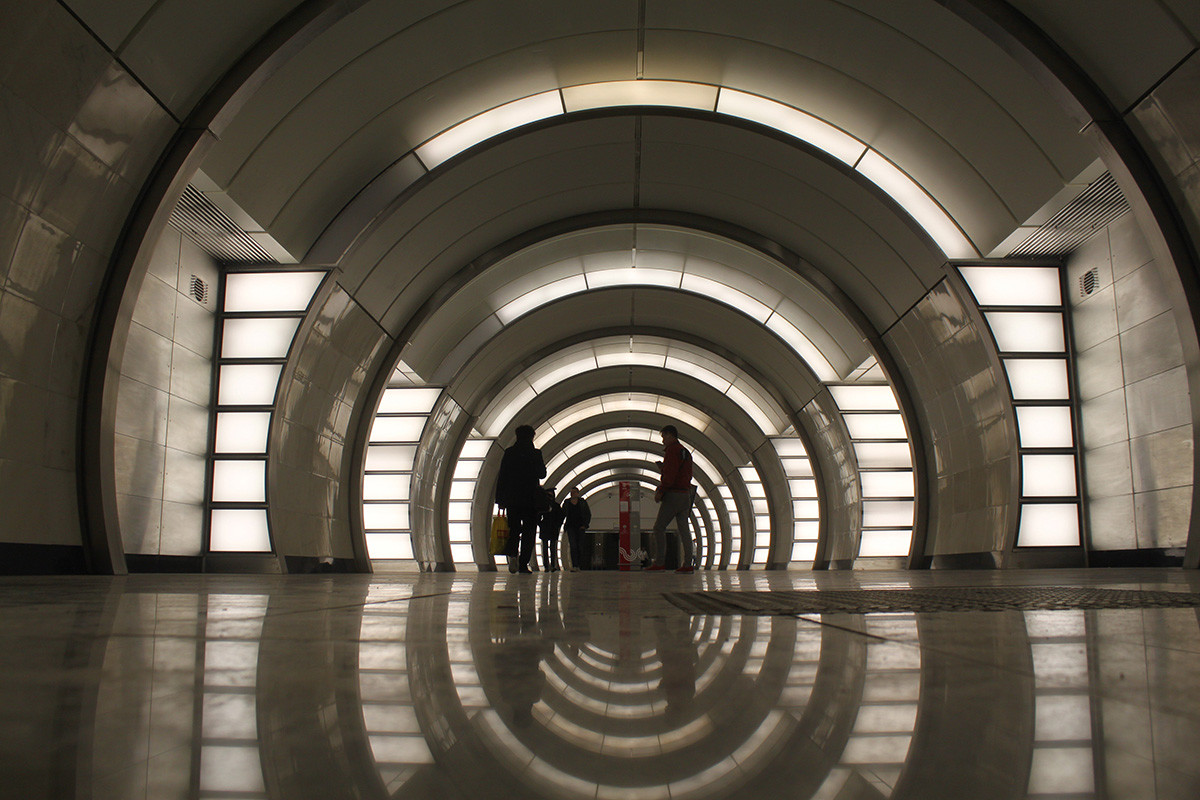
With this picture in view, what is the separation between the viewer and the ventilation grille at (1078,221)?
11.0 m

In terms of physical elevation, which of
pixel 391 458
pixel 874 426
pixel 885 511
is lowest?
pixel 885 511

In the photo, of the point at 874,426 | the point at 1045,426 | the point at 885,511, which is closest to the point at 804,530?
the point at 885,511

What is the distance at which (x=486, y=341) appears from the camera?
847 inches

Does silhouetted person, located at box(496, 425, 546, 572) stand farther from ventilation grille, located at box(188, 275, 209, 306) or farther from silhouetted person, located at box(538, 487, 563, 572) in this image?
silhouetted person, located at box(538, 487, 563, 572)

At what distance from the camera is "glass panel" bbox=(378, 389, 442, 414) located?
853 inches

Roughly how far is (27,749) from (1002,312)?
14.8m

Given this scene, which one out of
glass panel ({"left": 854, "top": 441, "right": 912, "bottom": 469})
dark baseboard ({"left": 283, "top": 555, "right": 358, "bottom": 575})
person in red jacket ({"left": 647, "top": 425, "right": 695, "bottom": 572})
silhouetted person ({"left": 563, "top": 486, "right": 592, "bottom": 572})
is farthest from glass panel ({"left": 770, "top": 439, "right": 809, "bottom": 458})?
dark baseboard ({"left": 283, "top": 555, "right": 358, "bottom": 575})

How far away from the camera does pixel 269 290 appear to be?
534 inches

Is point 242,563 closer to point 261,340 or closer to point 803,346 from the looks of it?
point 261,340

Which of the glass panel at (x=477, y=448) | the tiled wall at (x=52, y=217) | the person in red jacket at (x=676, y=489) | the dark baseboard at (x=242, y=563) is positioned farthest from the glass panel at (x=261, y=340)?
the glass panel at (x=477, y=448)

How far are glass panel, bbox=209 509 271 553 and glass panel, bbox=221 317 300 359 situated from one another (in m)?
2.51

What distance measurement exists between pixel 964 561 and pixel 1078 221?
6.26m

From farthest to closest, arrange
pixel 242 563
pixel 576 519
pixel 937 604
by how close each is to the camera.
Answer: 1. pixel 576 519
2. pixel 242 563
3. pixel 937 604

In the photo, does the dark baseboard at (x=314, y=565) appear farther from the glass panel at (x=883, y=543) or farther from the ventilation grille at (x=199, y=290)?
the glass panel at (x=883, y=543)
